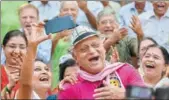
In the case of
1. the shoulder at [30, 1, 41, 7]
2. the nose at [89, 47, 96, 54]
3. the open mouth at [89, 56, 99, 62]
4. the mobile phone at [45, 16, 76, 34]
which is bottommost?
the open mouth at [89, 56, 99, 62]

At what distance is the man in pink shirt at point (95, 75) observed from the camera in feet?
12.4

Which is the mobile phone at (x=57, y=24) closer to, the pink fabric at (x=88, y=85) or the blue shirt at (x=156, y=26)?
the pink fabric at (x=88, y=85)

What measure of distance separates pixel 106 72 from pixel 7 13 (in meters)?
2.21

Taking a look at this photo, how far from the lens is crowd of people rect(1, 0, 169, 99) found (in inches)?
153

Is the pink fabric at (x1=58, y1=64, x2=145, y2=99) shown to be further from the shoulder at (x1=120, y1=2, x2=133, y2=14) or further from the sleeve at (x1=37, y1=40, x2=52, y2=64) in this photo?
the shoulder at (x1=120, y1=2, x2=133, y2=14)

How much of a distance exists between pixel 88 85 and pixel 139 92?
1.08 m

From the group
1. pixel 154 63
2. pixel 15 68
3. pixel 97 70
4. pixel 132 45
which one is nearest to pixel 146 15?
pixel 132 45

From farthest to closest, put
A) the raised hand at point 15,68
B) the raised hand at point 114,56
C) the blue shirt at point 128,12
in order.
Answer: the blue shirt at point 128,12 → the raised hand at point 114,56 → the raised hand at point 15,68

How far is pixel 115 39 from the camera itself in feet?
18.1

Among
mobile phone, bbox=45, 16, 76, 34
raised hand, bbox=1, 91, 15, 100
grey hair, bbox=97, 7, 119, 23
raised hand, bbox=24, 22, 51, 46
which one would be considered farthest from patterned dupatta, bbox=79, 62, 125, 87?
grey hair, bbox=97, 7, 119, 23

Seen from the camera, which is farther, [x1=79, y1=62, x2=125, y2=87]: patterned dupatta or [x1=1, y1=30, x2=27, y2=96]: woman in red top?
[x1=1, y1=30, x2=27, y2=96]: woman in red top

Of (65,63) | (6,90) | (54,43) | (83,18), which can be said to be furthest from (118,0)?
(6,90)

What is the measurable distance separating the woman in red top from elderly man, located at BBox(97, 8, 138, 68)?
78 cm

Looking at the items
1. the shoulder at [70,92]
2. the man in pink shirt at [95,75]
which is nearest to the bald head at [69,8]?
the man in pink shirt at [95,75]
